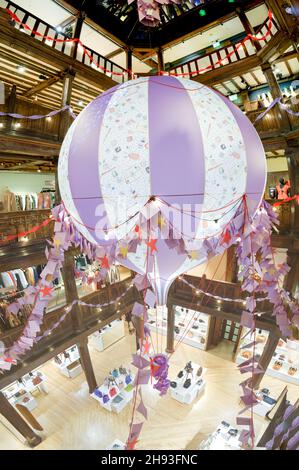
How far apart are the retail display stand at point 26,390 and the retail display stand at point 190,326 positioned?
13.1 feet

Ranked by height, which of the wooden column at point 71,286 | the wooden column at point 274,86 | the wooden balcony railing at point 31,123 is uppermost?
the wooden column at point 274,86

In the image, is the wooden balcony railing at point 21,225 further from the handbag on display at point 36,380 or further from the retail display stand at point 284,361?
the retail display stand at point 284,361

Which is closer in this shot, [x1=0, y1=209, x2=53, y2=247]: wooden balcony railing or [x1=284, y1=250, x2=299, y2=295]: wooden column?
[x1=0, y1=209, x2=53, y2=247]: wooden balcony railing

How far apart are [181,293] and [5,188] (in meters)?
7.82

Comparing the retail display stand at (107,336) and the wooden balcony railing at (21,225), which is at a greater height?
the wooden balcony railing at (21,225)

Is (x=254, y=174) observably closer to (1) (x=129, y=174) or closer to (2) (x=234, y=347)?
(1) (x=129, y=174)

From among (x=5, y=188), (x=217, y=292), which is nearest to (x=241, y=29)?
(x=217, y=292)

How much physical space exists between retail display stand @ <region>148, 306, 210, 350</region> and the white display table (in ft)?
7.36

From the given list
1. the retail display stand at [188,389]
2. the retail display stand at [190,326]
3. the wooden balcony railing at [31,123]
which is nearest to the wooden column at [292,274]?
the retail display stand at [190,326]

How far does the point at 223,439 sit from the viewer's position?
5082mm

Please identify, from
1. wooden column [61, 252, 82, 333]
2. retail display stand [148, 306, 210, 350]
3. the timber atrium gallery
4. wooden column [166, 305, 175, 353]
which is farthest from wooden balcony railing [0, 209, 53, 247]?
wooden column [166, 305, 175, 353]

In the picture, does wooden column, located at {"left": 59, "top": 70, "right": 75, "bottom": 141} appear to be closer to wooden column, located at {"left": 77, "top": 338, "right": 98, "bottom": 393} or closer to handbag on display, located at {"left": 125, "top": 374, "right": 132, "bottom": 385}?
wooden column, located at {"left": 77, "top": 338, "right": 98, "bottom": 393}

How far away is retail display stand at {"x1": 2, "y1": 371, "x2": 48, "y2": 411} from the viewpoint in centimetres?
650

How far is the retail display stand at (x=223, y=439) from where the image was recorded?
4906mm
